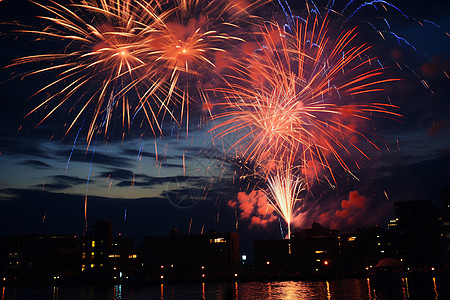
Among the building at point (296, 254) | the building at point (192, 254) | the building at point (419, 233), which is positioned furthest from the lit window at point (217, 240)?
the building at point (419, 233)

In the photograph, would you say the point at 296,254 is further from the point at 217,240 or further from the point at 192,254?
the point at 192,254

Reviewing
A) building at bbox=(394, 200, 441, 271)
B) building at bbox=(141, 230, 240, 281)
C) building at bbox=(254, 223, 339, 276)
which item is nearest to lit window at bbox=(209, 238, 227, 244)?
building at bbox=(141, 230, 240, 281)

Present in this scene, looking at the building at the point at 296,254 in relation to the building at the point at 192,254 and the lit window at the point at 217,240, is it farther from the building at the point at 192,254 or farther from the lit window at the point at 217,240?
the lit window at the point at 217,240

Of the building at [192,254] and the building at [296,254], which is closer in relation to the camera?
the building at [296,254]

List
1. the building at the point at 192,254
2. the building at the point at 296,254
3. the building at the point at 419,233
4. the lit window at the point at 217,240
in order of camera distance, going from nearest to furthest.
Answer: the building at the point at 296,254, the building at the point at 192,254, the lit window at the point at 217,240, the building at the point at 419,233

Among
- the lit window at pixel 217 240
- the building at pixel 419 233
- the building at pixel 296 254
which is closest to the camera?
the building at pixel 296 254

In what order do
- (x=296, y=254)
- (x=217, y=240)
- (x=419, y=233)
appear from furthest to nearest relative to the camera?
1. (x=419, y=233)
2. (x=217, y=240)
3. (x=296, y=254)

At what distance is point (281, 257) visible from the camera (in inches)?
5635

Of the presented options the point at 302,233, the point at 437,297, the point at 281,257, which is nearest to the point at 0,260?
the point at 281,257

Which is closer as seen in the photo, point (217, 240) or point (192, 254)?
point (217, 240)

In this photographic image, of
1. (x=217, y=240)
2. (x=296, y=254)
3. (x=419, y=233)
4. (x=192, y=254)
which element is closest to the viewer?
(x=296, y=254)

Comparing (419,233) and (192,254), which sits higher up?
(419,233)

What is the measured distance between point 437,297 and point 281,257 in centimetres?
8093

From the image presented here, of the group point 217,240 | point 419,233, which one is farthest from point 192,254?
point 419,233
